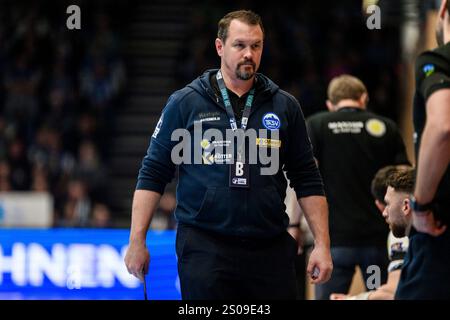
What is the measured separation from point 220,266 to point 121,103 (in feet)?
42.3

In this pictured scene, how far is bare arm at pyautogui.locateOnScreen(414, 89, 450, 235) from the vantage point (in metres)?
3.79

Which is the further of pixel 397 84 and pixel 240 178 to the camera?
pixel 397 84

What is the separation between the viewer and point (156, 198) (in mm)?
5008

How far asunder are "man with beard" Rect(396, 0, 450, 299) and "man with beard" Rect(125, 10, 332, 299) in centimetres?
90

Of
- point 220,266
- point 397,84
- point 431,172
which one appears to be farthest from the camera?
point 397,84

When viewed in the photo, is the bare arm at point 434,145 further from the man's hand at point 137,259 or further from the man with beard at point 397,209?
the man's hand at point 137,259

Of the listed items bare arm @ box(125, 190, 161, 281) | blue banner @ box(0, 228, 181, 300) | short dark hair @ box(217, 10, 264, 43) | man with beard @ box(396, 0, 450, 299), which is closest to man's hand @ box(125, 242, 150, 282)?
bare arm @ box(125, 190, 161, 281)

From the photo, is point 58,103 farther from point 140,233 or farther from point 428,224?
point 428,224

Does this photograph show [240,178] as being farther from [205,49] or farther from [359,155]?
[205,49]

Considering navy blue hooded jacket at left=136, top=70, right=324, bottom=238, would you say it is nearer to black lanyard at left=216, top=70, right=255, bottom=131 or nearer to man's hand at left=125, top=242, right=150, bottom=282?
black lanyard at left=216, top=70, right=255, bottom=131

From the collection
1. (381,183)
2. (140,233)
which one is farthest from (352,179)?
(140,233)

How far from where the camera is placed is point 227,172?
4.86 metres

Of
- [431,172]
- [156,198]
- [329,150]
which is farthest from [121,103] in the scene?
[431,172]

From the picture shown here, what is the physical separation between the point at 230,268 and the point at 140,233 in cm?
52
